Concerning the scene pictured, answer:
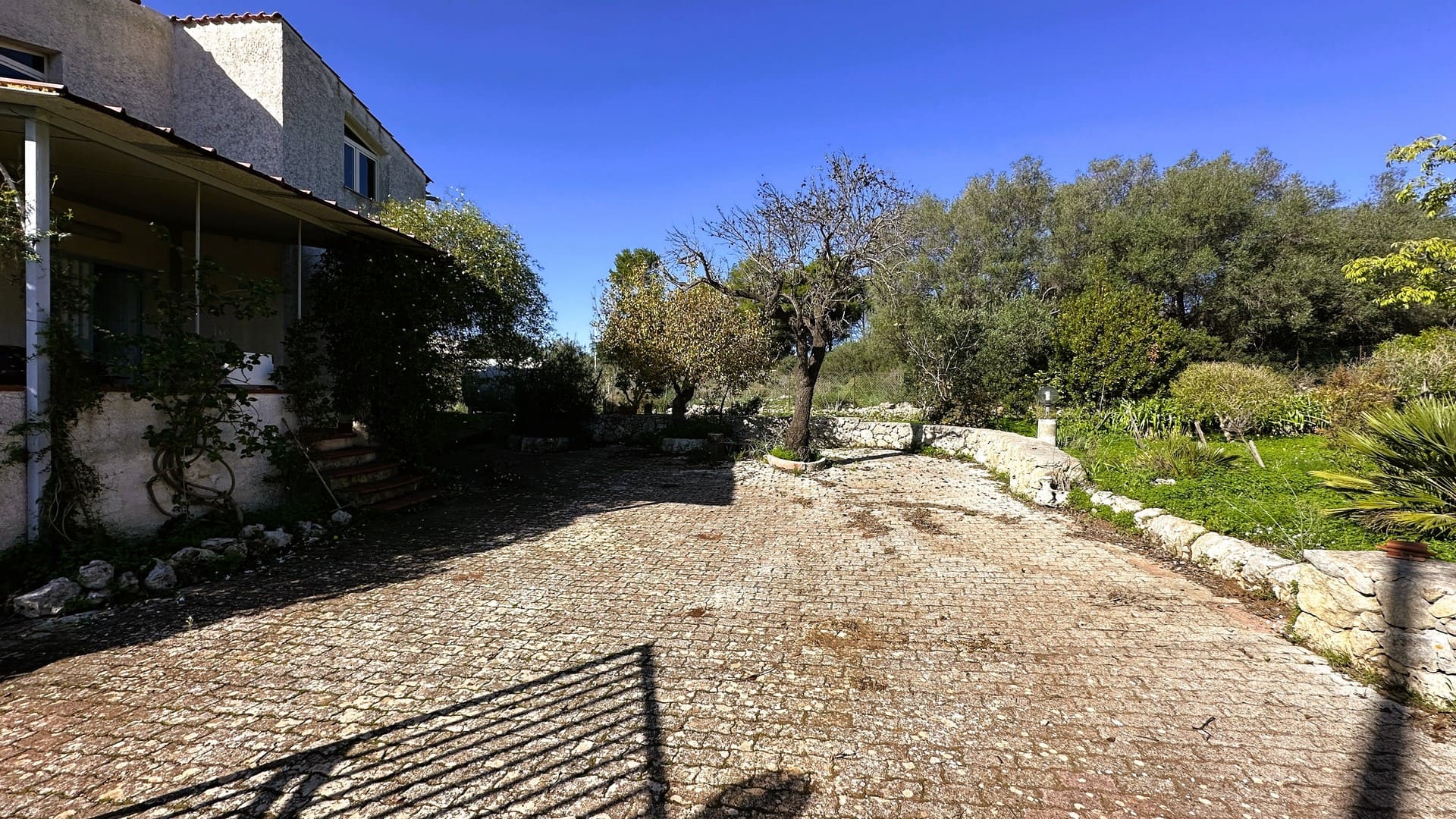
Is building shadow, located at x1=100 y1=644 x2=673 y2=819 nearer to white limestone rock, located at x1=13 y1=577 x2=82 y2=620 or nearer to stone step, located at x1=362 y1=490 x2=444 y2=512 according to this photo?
white limestone rock, located at x1=13 y1=577 x2=82 y2=620

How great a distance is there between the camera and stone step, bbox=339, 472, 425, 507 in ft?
21.8

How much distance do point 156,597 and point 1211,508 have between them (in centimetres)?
938

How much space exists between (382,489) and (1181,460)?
995 centimetres

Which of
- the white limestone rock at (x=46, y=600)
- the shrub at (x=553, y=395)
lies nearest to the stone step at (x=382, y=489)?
the white limestone rock at (x=46, y=600)

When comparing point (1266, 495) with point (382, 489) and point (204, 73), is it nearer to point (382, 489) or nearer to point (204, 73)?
point (382, 489)

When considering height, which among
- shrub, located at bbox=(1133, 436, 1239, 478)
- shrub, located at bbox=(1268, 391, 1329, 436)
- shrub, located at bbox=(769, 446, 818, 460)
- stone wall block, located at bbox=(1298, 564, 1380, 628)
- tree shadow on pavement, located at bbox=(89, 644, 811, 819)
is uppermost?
shrub, located at bbox=(1268, 391, 1329, 436)

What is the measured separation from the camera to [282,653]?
3457mm

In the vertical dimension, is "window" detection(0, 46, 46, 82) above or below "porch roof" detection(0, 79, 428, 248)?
above

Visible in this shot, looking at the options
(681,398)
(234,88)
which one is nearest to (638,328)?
(681,398)

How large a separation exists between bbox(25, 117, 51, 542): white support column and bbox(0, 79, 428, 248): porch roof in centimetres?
24

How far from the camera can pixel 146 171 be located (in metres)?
5.54

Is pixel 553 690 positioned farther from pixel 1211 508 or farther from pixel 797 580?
pixel 1211 508

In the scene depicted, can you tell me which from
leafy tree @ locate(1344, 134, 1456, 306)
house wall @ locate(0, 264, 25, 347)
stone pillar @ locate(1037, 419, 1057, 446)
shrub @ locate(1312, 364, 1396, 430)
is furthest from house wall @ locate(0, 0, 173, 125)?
leafy tree @ locate(1344, 134, 1456, 306)

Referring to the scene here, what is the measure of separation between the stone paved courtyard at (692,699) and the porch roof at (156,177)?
363cm
